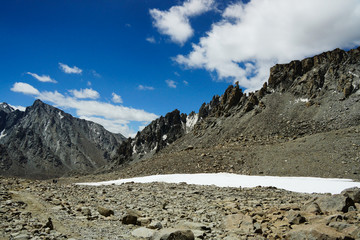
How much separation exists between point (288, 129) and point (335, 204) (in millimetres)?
61807

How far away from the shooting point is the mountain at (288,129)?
123 ft

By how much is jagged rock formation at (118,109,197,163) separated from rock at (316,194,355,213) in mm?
161154

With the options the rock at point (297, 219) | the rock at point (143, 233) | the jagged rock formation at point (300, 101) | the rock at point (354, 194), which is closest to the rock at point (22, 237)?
the rock at point (143, 233)

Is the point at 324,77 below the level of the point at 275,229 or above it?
above

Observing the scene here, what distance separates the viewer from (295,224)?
8.55m

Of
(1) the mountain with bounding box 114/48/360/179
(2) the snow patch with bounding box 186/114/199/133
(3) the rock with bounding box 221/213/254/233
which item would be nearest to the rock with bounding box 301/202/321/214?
(3) the rock with bounding box 221/213/254/233

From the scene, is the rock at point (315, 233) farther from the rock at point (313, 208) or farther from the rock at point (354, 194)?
the rock at point (354, 194)

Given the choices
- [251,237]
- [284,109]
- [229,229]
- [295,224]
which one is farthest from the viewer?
[284,109]

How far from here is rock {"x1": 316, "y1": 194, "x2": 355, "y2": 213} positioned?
32.0 feet

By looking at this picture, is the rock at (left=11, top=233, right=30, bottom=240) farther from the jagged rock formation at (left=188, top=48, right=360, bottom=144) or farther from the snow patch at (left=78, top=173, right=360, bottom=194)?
the jagged rock formation at (left=188, top=48, right=360, bottom=144)

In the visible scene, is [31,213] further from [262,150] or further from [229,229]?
[262,150]

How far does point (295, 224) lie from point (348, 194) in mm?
4699

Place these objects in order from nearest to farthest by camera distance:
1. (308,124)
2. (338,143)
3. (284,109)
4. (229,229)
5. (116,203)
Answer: (229,229) → (116,203) → (338,143) → (308,124) → (284,109)

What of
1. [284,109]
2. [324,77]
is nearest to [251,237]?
[284,109]
